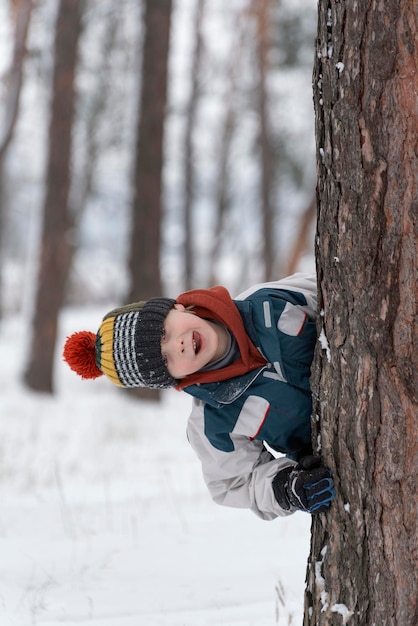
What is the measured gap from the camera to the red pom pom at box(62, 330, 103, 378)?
8.49 feet

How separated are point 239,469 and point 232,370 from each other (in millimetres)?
333

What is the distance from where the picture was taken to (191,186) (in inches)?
737

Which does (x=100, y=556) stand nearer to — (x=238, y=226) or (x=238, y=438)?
(x=238, y=438)

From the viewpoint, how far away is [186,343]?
244 cm

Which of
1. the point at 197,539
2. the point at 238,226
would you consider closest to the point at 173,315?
the point at 197,539

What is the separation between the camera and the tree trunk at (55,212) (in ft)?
32.6

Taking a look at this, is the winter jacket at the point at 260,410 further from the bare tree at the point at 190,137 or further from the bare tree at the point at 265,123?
the bare tree at the point at 190,137

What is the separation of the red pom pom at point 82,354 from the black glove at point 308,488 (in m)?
0.82

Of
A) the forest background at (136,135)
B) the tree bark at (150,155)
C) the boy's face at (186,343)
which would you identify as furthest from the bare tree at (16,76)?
the boy's face at (186,343)

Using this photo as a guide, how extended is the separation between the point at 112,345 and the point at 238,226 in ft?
81.3

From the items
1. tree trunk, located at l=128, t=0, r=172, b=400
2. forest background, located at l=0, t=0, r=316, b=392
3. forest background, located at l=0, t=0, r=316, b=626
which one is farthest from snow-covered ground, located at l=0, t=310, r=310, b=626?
forest background, located at l=0, t=0, r=316, b=392

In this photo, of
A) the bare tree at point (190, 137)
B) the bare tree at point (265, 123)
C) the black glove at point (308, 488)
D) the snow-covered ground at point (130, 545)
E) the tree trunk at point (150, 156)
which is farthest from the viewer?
the bare tree at point (190, 137)

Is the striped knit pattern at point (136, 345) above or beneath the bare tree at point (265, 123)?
beneath

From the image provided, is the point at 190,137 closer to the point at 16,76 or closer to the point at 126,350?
the point at 16,76
